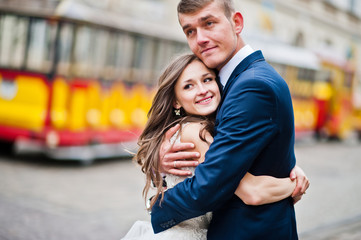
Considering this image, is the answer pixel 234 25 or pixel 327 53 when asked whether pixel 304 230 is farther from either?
pixel 327 53

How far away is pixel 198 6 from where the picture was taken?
2125 millimetres

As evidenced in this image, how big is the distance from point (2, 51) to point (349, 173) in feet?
27.4

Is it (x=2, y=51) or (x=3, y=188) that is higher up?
(x=2, y=51)

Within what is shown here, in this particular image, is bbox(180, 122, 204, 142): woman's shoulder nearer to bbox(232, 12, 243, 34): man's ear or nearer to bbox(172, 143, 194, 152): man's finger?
bbox(172, 143, 194, 152): man's finger

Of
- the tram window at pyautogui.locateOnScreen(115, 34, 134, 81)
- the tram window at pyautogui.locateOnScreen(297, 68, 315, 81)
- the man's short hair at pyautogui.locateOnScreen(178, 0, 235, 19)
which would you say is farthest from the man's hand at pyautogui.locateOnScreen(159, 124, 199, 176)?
the tram window at pyautogui.locateOnScreen(297, 68, 315, 81)

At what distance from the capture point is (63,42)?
9609 millimetres

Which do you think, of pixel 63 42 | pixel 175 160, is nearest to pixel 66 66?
pixel 63 42

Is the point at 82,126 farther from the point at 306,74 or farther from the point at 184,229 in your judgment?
the point at 306,74

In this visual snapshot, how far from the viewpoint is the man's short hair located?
2125mm

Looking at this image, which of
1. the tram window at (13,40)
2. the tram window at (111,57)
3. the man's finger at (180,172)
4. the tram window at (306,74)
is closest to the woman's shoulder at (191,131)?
the man's finger at (180,172)

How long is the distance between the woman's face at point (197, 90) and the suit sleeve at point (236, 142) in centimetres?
35

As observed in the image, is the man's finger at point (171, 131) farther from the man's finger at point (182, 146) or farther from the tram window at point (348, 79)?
the tram window at point (348, 79)

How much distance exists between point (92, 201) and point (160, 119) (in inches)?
189

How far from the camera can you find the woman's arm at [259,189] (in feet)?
6.41
